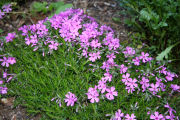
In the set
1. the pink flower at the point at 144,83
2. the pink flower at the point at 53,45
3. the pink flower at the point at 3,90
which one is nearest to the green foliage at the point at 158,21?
the pink flower at the point at 144,83

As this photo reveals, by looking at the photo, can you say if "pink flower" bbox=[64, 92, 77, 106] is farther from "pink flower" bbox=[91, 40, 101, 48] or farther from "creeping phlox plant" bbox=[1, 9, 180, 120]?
"pink flower" bbox=[91, 40, 101, 48]

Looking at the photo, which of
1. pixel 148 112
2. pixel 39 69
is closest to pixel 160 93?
pixel 148 112

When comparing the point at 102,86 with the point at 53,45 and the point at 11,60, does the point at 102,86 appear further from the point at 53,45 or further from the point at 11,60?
the point at 11,60

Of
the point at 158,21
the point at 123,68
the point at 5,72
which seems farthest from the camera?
the point at 158,21

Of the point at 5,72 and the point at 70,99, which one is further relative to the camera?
the point at 5,72

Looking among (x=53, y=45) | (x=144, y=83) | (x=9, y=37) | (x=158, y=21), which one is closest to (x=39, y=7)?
(x=9, y=37)

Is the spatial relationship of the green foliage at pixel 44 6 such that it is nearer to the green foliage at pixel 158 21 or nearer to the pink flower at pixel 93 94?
the green foliage at pixel 158 21

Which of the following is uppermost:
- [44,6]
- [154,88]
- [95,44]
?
[44,6]
